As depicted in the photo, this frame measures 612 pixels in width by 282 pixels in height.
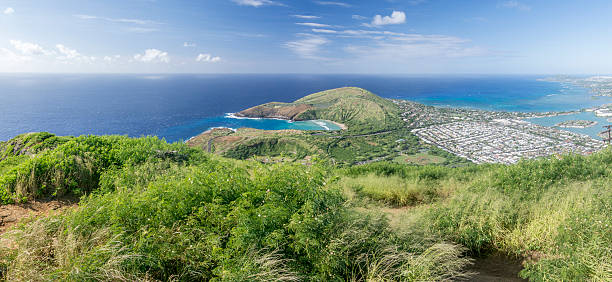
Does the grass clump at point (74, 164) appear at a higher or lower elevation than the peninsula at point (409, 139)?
higher

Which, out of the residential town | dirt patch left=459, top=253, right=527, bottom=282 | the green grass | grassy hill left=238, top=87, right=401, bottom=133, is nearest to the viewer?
dirt patch left=459, top=253, right=527, bottom=282

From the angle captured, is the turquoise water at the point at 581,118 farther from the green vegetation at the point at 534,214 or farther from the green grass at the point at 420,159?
the green vegetation at the point at 534,214

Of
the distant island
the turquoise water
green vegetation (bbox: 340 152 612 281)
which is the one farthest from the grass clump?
the distant island

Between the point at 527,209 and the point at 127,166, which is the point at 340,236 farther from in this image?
the point at 127,166

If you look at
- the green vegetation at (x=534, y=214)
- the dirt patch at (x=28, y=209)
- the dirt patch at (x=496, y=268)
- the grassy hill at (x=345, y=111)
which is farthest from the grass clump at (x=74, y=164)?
the grassy hill at (x=345, y=111)

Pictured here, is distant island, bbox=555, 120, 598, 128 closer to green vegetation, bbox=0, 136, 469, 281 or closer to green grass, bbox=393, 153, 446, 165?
green grass, bbox=393, 153, 446, 165

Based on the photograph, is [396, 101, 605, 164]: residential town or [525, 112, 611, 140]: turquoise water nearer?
[396, 101, 605, 164]: residential town
